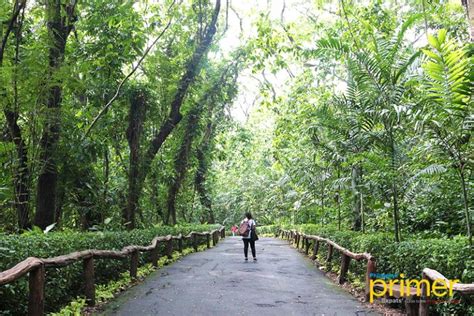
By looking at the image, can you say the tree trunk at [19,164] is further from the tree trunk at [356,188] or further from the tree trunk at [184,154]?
the tree trunk at [184,154]

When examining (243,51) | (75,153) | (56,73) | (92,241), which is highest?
(243,51)

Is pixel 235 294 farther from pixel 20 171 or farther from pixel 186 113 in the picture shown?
pixel 186 113

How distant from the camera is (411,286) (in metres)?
5.98

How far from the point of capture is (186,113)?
53.7ft

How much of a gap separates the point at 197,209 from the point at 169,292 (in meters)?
20.9

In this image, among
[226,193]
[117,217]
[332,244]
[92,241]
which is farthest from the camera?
[226,193]

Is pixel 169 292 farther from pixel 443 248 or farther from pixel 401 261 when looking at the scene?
pixel 443 248

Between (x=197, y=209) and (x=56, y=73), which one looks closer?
(x=56, y=73)

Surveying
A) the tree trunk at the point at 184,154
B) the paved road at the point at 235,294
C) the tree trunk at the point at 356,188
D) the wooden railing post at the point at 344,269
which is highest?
the tree trunk at the point at 184,154

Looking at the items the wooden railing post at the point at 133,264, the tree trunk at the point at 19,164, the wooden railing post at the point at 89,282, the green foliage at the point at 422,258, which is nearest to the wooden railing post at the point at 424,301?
the green foliage at the point at 422,258

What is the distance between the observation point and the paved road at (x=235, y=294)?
20.7 ft

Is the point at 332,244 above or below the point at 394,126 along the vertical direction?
below

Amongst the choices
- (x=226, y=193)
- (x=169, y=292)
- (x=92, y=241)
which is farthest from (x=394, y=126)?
(x=226, y=193)

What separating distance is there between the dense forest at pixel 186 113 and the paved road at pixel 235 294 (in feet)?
5.41
